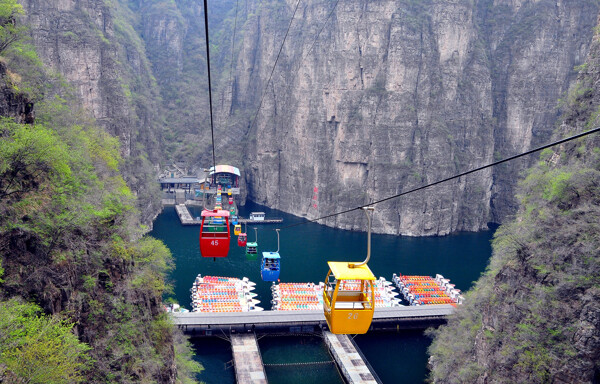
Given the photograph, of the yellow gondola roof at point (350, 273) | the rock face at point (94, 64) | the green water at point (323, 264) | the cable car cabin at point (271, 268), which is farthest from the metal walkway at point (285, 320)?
the rock face at point (94, 64)

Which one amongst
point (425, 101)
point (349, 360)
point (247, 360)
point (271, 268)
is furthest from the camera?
point (425, 101)

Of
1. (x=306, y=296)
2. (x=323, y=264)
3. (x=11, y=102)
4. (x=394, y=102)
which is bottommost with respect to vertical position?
(x=323, y=264)

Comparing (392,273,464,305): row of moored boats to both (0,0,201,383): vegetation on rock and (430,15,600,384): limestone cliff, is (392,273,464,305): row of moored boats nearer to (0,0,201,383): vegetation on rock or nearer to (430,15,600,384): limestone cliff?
(430,15,600,384): limestone cliff

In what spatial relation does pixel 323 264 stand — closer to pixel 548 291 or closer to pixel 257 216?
pixel 257 216

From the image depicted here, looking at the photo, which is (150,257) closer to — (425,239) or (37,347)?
(37,347)

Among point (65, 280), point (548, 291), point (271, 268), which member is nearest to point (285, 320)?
point (271, 268)

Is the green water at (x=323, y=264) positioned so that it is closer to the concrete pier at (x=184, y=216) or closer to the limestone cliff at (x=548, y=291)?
the concrete pier at (x=184, y=216)
